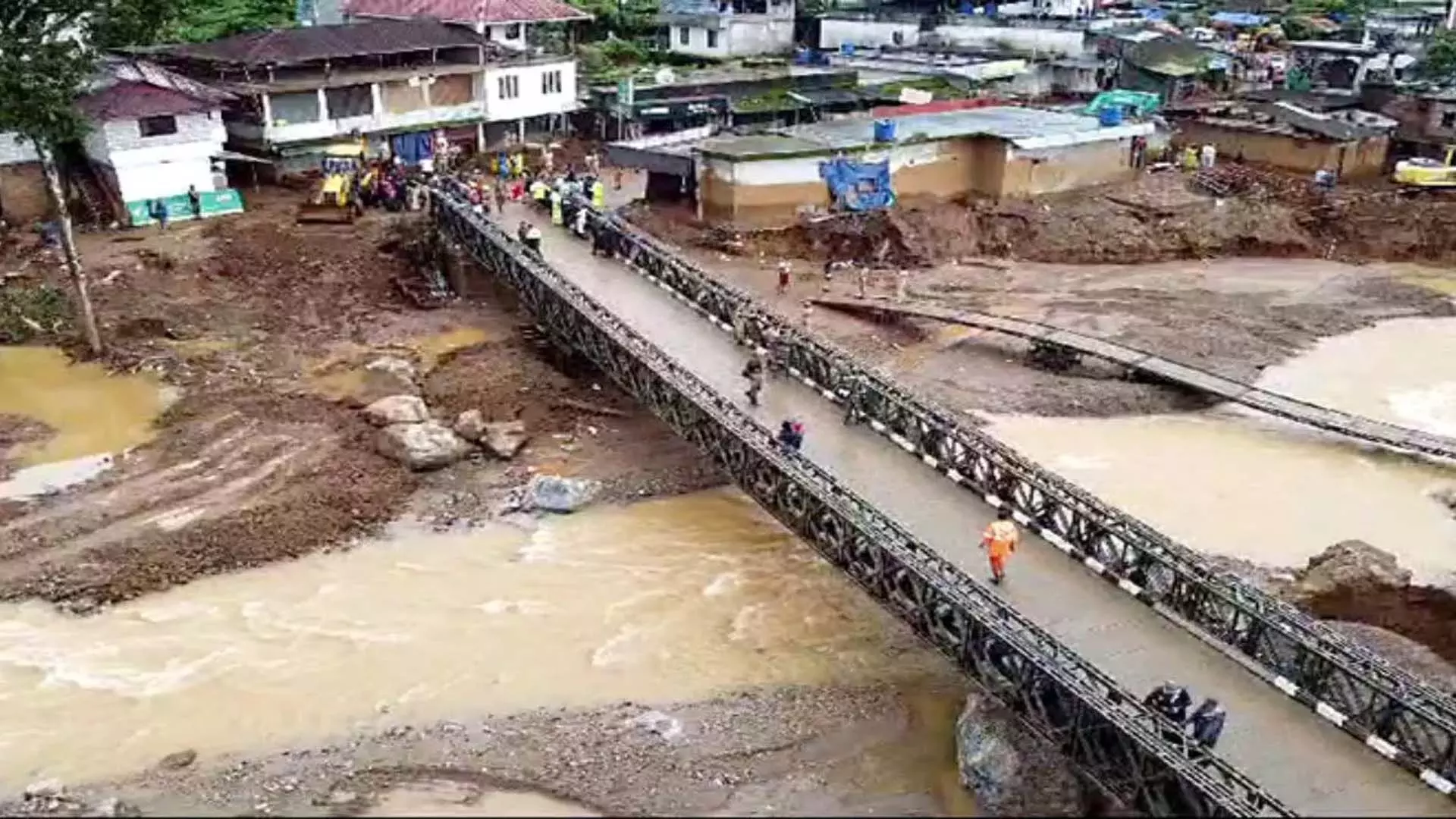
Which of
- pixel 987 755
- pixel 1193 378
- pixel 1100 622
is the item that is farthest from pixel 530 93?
pixel 987 755

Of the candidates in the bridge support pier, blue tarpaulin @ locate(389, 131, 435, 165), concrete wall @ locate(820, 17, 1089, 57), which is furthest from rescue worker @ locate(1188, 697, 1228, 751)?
concrete wall @ locate(820, 17, 1089, 57)

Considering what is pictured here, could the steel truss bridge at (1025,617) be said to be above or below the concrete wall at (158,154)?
below

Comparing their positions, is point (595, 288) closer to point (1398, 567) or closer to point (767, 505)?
point (767, 505)

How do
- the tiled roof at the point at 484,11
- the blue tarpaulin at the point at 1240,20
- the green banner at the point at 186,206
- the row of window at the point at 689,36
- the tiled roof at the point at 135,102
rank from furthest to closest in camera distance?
the blue tarpaulin at the point at 1240,20, the row of window at the point at 689,36, the tiled roof at the point at 484,11, the green banner at the point at 186,206, the tiled roof at the point at 135,102

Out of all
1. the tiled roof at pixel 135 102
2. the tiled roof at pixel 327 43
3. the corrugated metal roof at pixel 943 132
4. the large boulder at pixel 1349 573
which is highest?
the tiled roof at pixel 327 43

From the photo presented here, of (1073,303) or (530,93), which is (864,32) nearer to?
(530,93)

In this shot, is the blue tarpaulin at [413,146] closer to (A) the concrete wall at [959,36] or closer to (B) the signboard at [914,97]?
(B) the signboard at [914,97]

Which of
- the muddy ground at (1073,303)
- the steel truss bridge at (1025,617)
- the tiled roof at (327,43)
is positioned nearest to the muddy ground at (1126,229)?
the muddy ground at (1073,303)

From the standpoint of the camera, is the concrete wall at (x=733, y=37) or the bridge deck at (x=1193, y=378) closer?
the bridge deck at (x=1193, y=378)
